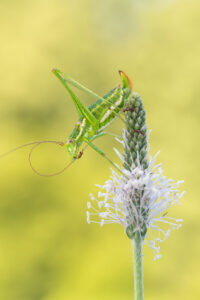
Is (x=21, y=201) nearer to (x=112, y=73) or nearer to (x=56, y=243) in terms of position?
(x=56, y=243)

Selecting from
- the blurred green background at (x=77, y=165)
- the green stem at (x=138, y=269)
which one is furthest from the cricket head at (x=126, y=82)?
the blurred green background at (x=77, y=165)

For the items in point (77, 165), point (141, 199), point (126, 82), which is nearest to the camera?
point (141, 199)

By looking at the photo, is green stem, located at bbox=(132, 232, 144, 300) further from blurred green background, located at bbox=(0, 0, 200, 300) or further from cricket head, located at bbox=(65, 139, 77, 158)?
blurred green background, located at bbox=(0, 0, 200, 300)

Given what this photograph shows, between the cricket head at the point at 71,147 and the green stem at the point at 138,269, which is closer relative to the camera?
the green stem at the point at 138,269

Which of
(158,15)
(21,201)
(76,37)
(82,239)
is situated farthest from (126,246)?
(158,15)

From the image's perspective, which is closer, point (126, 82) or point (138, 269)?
point (138, 269)

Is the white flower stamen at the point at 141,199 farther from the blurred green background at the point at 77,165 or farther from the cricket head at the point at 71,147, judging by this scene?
the blurred green background at the point at 77,165

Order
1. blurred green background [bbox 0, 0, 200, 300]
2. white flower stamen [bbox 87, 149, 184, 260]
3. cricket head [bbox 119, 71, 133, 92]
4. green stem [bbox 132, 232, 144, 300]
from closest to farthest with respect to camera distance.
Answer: green stem [bbox 132, 232, 144, 300], white flower stamen [bbox 87, 149, 184, 260], cricket head [bbox 119, 71, 133, 92], blurred green background [bbox 0, 0, 200, 300]

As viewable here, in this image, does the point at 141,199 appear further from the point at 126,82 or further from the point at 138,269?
the point at 126,82

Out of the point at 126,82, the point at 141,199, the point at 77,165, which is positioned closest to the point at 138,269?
the point at 141,199

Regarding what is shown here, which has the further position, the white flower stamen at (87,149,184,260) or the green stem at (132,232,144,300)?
the white flower stamen at (87,149,184,260)

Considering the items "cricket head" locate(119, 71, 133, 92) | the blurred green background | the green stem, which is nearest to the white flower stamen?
the green stem
